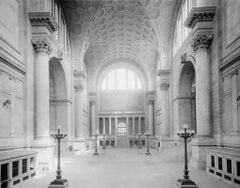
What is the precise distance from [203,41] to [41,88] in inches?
397

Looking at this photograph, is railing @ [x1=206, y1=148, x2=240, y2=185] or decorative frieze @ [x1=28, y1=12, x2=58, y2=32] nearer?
railing @ [x1=206, y1=148, x2=240, y2=185]

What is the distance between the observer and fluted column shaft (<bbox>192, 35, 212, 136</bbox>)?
60.7ft

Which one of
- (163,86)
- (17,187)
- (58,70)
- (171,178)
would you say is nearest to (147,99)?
(163,86)

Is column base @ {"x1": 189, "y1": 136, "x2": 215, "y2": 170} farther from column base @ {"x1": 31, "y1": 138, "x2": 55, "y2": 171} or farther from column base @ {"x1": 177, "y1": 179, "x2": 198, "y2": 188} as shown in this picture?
column base @ {"x1": 31, "y1": 138, "x2": 55, "y2": 171}

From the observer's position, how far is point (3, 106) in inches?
600

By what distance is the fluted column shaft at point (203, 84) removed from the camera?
1851cm

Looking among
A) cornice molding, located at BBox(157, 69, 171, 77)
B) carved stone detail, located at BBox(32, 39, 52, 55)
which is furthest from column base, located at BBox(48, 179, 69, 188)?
cornice molding, located at BBox(157, 69, 171, 77)

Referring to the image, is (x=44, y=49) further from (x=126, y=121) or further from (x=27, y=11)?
(x=126, y=121)

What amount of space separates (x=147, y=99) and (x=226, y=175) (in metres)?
34.1

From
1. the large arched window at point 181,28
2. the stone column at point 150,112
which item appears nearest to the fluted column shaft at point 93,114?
the stone column at point 150,112

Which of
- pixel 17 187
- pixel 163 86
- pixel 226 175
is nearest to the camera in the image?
pixel 17 187

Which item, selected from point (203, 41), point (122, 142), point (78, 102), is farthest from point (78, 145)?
point (203, 41)

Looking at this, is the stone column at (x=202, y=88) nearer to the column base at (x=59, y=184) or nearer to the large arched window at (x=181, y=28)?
the large arched window at (x=181, y=28)

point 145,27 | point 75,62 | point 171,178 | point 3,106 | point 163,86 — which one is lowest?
point 171,178
